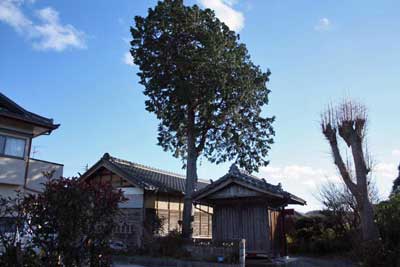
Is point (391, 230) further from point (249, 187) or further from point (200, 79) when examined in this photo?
point (200, 79)

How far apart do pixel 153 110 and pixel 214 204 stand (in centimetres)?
644

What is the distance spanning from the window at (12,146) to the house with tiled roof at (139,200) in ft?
12.5

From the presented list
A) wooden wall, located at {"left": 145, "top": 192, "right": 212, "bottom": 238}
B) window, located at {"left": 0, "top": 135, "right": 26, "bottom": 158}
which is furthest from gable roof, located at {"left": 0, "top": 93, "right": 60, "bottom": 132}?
wooden wall, located at {"left": 145, "top": 192, "right": 212, "bottom": 238}

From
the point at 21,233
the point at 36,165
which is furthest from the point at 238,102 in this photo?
the point at 21,233

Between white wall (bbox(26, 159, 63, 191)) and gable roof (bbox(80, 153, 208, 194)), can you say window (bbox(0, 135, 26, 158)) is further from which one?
gable roof (bbox(80, 153, 208, 194))

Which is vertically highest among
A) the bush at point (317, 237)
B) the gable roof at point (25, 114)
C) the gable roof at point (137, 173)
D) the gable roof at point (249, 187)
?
the gable roof at point (25, 114)

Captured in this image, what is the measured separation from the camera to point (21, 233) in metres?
7.98

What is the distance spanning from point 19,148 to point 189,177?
8.90 meters

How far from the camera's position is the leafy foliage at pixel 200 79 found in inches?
746

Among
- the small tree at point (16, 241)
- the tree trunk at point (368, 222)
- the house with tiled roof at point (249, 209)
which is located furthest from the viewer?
the house with tiled roof at point (249, 209)

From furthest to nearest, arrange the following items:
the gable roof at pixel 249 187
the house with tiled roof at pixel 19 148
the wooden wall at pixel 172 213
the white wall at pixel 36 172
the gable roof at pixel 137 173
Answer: the wooden wall at pixel 172 213, the gable roof at pixel 137 173, the gable roof at pixel 249 187, the white wall at pixel 36 172, the house with tiled roof at pixel 19 148

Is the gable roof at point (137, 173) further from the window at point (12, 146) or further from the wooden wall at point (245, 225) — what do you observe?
the wooden wall at point (245, 225)

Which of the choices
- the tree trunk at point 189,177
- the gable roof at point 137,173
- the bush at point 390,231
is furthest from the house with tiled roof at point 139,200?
the bush at point 390,231

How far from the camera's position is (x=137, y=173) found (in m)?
21.9
